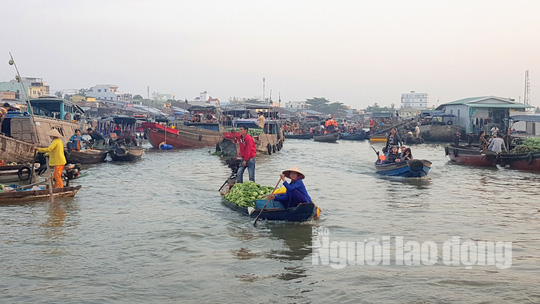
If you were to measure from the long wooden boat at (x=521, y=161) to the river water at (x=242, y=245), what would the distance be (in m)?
4.62

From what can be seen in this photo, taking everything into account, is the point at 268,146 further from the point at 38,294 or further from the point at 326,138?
the point at 38,294

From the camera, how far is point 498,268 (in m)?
7.30

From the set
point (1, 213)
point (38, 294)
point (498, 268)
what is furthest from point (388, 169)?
point (38, 294)

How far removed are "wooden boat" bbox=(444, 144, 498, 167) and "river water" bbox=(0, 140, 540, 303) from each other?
18.7 feet

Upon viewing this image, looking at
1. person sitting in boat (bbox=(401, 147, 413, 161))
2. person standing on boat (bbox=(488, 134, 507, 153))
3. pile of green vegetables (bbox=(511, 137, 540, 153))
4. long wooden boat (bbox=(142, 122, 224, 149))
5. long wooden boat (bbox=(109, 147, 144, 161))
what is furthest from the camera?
long wooden boat (bbox=(142, 122, 224, 149))

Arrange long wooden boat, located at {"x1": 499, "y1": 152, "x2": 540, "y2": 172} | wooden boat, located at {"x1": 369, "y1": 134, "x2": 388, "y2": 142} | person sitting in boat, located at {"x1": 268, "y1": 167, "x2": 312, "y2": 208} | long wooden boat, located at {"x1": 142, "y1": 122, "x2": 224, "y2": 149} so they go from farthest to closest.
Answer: wooden boat, located at {"x1": 369, "y1": 134, "x2": 388, "y2": 142} < long wooden boat, located at {"x1": 142, "y1": 122, "x2": 224, "y2": 149} < long wooden boat, located at {"x1": 499, "y1": 152, "x2": 540, "y2": 172} < person sitting in boat, located at {"x1": 268, "y1": 167, "x2": 312, "y2": 208}

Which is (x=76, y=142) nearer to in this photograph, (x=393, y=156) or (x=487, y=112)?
(x=393, y=156)

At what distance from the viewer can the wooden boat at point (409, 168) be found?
646 inches

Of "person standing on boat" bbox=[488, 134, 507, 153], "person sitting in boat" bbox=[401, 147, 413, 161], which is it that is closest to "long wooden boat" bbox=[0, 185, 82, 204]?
"person sitting in boat" bbox=[401, 147, 413, 161]

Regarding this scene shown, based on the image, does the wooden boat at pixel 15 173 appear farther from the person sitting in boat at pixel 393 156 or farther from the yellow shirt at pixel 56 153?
the person sitting in boat at pixel 393 156

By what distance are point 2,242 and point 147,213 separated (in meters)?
3.41

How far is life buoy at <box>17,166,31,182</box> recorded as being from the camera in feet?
47.0

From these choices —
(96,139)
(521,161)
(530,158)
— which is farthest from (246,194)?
(96,139)

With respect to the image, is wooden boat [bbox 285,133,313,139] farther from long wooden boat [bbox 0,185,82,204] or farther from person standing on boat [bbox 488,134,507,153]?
long wooden boat [bbox 0,185,82,204]
